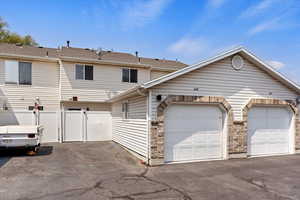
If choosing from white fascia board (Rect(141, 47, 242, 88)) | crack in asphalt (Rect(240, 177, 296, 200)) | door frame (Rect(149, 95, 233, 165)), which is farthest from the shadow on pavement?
crack in asphalt (Rect(240, 177, 296, 200))

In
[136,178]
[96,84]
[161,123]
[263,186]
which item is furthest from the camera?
[96,84]

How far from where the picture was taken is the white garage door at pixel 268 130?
1035cm

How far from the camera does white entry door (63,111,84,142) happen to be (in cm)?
1362

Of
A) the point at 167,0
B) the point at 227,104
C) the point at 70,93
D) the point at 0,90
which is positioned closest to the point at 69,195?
the point at 227,104

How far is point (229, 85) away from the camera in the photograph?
9.75m

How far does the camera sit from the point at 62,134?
1350 cm

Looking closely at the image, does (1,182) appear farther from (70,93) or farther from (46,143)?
(70,93)

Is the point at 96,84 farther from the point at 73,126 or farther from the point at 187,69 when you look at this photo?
the point at 187,69

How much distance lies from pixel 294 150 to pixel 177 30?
9791mm

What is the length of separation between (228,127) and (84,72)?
10307 mm

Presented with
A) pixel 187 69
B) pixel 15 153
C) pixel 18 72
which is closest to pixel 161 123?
pixel 187 69

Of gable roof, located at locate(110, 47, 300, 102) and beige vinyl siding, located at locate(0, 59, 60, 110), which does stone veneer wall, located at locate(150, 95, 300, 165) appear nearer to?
gable roof, located at locate(110, 47, 300, 102)

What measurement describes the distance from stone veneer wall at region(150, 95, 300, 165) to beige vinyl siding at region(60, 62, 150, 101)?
26.4ft

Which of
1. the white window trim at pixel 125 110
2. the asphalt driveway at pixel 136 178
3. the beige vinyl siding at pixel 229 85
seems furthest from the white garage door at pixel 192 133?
the white window trim at pixel 125 110
